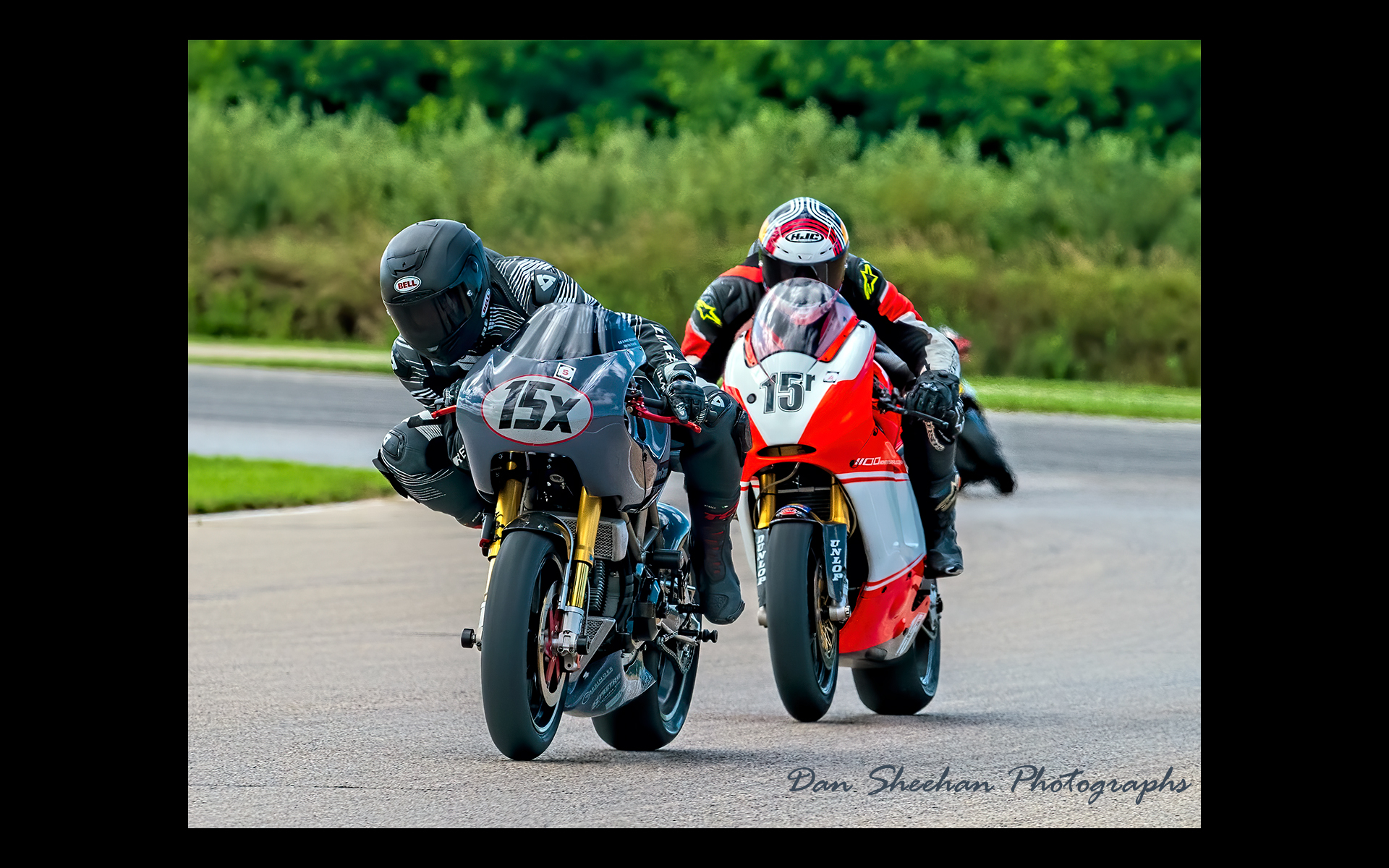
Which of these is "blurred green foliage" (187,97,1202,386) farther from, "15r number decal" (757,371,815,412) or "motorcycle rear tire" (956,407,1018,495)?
"15r number decal" (757,371,815,412)

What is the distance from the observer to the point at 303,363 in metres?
29.4

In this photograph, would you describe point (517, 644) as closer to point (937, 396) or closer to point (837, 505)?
point (837, 505)

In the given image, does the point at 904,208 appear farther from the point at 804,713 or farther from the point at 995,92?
the point at 804,713

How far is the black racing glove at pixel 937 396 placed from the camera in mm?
7438

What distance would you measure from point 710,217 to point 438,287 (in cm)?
3056

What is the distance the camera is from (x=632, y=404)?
234 inches

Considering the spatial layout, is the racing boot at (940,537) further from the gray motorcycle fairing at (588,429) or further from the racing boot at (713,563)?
the gray motorcycle fairing at (588,429)

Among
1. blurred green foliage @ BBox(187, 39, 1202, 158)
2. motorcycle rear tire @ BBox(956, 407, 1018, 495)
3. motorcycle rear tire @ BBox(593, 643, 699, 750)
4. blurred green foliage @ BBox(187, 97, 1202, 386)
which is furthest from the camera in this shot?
blurred green foliage @ BBox(187, 39, 1202, 158)

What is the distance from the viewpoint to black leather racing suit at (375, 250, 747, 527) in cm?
620

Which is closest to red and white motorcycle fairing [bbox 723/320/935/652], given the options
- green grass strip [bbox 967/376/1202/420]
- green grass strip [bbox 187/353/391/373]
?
green grass strip [bbox 967/376/1202/420]

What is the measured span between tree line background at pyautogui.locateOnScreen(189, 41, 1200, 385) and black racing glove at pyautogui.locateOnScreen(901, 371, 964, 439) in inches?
928

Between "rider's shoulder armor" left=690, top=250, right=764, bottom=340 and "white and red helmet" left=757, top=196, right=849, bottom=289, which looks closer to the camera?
"white and red helmet" left=757, top=196, right=849, bottom=289

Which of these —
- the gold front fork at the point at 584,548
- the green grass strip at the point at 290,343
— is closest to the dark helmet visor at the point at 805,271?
the gold front fork at the point at 584,548
